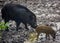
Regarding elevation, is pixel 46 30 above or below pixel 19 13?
below

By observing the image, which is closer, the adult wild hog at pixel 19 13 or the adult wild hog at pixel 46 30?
the adult wild hog at pixel 46 30

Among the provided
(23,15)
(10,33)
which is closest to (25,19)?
(23,15)

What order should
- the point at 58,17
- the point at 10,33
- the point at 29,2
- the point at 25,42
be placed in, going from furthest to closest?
the point at 29,2
the point at 58,17
the point at 10,33
the point at 25,42

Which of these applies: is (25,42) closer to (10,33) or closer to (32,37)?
(32,37)

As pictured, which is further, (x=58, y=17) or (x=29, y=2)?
(x=29, y=2)

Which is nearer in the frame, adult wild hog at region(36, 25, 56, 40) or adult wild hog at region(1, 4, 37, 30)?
adult wild hog at region(36, 25, 56, 40)

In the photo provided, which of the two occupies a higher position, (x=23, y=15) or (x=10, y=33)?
(x=23, y=15)

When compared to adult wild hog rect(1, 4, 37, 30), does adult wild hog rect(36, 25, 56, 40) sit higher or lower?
lower

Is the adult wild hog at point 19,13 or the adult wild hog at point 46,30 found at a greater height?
the adult wild hog at point 19,13

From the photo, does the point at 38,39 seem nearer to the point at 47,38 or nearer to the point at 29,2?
the point at 47,38

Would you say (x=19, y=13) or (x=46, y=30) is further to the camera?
(x=19, y=13)

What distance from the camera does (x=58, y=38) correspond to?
754 cm

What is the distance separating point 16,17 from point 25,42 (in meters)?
1.34

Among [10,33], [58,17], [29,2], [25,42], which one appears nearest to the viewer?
[25,42]
